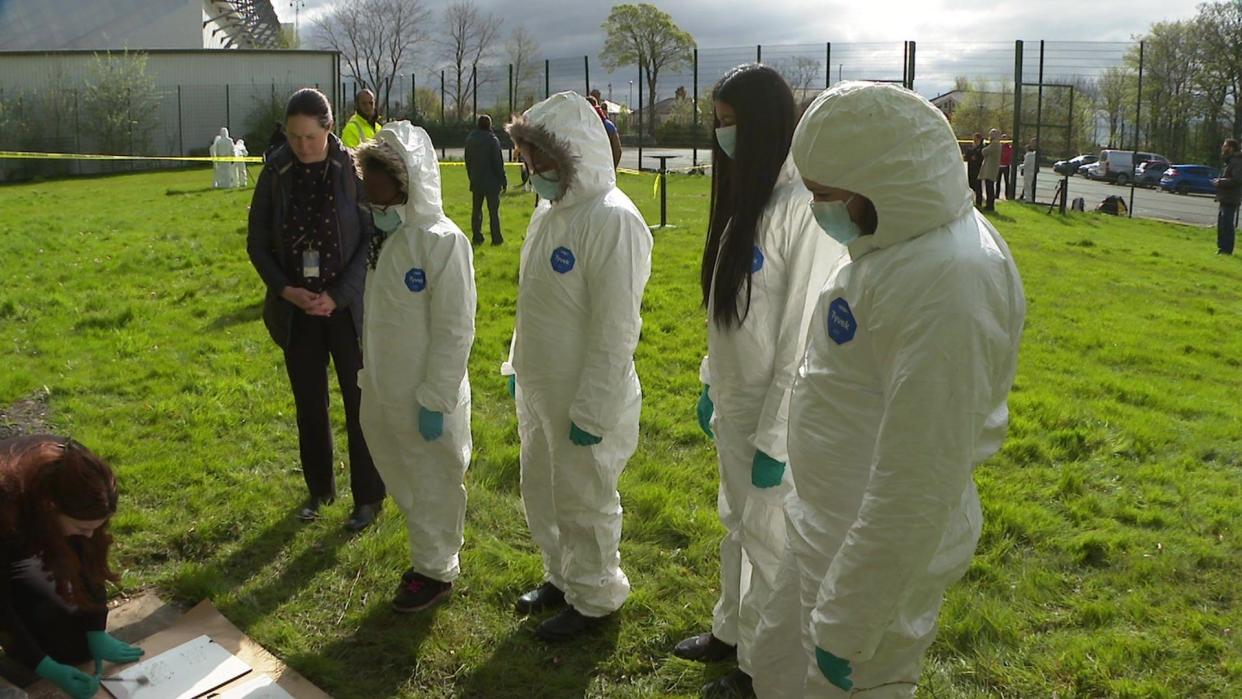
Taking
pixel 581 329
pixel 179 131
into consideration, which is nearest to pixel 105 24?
pixel 179 131

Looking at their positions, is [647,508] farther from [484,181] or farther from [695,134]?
[695,134]

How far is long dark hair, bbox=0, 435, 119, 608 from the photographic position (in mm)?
2846

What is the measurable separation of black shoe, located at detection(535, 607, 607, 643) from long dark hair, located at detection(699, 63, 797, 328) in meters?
1.36

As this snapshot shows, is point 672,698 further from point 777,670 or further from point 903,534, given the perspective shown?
point 903,534

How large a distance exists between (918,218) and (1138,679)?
87.0 inches

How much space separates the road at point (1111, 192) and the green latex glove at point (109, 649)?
16.6 m

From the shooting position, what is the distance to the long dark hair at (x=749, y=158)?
282 centimetres

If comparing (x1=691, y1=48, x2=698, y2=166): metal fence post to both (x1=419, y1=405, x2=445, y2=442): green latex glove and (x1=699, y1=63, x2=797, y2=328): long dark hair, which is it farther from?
(x1=699, y1=63, x2=797, y2=328): long dark hair

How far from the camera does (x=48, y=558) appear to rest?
9.95 ft

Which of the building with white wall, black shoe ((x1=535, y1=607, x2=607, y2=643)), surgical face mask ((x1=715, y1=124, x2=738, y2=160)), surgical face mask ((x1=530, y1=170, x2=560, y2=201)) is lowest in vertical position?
black shoe ((x1=535, y1=607, x2=607, y2=643))

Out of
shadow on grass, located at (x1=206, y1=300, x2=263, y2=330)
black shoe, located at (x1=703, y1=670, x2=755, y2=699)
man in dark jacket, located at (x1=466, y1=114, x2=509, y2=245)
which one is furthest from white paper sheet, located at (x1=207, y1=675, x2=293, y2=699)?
man in dark jacket, located at (x1=466, y1=114, x2=509, y2=245)

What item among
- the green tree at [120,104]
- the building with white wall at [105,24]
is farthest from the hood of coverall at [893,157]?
the building with white wall at [105,24]

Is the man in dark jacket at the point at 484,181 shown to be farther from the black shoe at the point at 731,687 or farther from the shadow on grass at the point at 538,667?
the black shoe at the point at 731,687

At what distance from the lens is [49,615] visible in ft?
10.4
